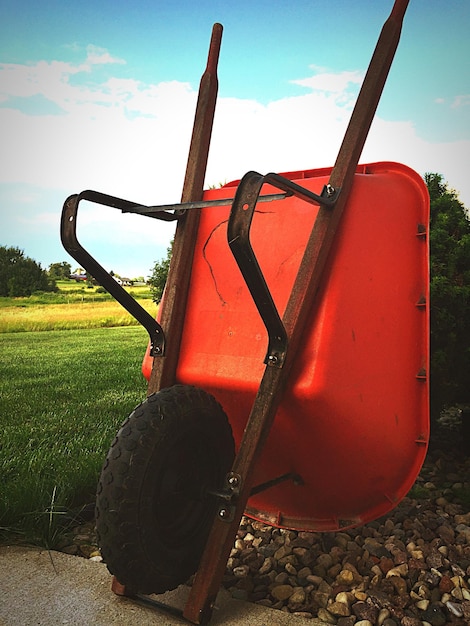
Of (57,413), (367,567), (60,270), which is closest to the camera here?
(367,567)

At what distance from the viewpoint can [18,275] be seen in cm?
426

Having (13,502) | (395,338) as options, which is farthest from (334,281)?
(13,502)

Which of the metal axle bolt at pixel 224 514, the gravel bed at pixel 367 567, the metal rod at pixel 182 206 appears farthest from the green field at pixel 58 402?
the metal rod at pixel 182 206

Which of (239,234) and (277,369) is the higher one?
(239,234)

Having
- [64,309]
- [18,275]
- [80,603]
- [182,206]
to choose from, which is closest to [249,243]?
[182,206]

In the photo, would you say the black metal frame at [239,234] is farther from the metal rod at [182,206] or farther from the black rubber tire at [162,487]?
the black rubber tire at [162,487]

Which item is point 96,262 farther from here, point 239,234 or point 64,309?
point 64,309

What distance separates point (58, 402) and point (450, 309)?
231 centimetres

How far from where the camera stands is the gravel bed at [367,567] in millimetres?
1695

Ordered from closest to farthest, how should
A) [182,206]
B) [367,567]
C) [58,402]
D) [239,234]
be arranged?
[239,234] → [182,206] → [367,567] → [58,402]

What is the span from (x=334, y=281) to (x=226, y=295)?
1.13ft

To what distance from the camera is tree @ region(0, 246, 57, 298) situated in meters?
4.17

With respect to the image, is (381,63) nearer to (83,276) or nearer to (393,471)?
(393,471)

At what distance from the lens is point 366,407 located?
172cm
